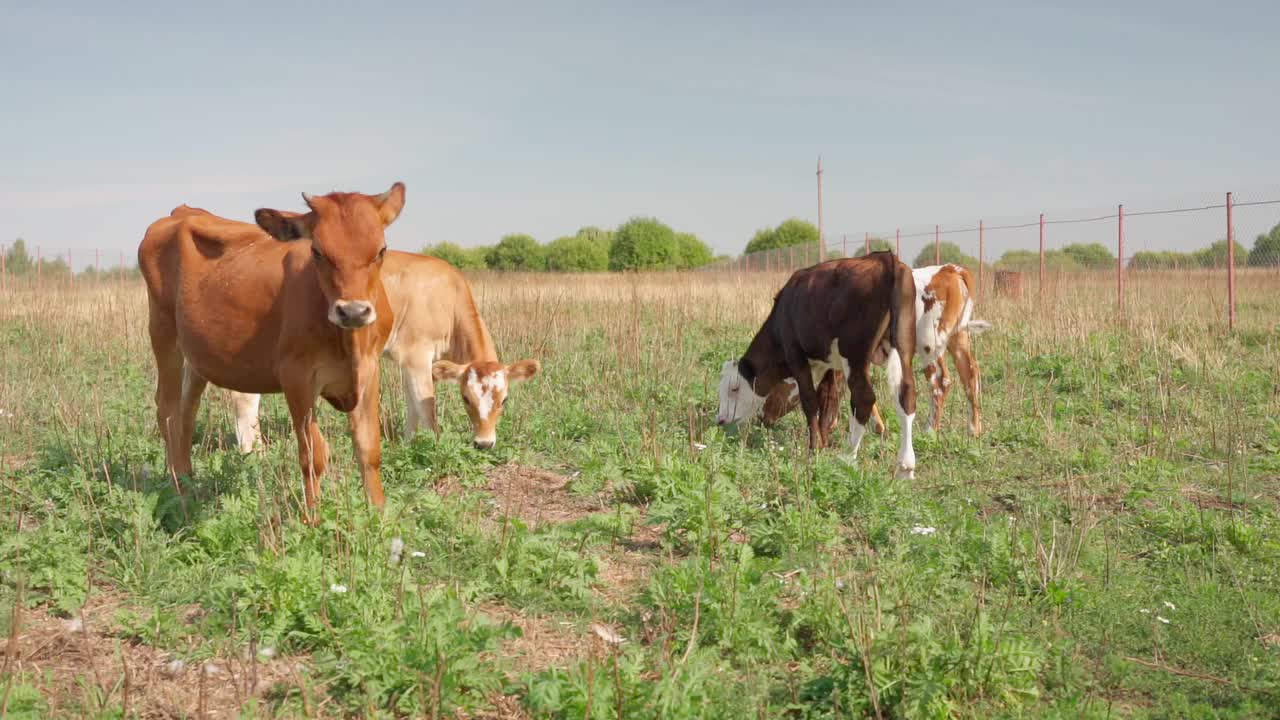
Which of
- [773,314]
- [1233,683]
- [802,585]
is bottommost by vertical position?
[1233,683]

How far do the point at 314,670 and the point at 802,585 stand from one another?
2.20 meters

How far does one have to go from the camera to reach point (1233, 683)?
3793 millimetres

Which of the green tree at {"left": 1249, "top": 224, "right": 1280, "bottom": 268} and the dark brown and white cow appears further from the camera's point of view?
the green tree at {"left": 1249, "top": 224, "right": 1280, "bottom": 268}

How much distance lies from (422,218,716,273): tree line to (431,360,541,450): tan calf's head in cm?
5066

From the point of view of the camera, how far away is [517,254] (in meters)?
66.8

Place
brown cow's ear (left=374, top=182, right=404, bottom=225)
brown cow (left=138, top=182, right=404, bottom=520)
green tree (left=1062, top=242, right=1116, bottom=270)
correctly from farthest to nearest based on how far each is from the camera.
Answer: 1. green tree (left=1062, top=242, right=1116, bottom=270)
2. brown cow's ear (left=374, top=182, right=404, bottom=225)
3. brown cow (left=138, top=182, right=404, bottom=520)

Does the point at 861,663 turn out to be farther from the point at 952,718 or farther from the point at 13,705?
the point at 13,705

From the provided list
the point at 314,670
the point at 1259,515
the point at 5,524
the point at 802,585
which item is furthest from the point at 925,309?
the point at 5,524

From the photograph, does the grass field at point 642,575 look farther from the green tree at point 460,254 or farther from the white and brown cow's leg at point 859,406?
the green tree at point 460,254

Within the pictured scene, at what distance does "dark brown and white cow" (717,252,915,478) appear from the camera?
7531 mm

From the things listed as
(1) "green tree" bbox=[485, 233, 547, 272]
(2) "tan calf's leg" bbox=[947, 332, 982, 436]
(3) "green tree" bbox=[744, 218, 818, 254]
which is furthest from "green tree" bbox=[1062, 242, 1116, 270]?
(1) "green tree" bbox=[485, 233, 547, 272]

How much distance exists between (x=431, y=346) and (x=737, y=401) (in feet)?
9.88

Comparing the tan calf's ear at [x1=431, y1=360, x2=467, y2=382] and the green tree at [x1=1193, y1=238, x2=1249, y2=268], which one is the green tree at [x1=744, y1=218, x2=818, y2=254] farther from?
the tan calf's ear at [x1=431, y1=360, x2=467, y2=382]

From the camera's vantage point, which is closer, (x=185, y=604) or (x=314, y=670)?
(x=314, y=670)
